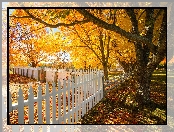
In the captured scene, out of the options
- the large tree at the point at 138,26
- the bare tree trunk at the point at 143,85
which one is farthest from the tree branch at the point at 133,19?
the bare tree trunk at the point at 143,85

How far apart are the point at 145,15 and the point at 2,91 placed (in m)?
2.87

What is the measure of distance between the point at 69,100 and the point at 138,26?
6.32ft

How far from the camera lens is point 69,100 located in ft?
12.4

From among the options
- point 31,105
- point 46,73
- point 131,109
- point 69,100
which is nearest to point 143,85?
point 131,109

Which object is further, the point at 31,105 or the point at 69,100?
the point at 69,100

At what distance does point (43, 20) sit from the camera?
159 inches

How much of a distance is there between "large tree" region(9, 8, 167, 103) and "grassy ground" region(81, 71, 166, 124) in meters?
0.16

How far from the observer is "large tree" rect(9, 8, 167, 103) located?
13.2ft

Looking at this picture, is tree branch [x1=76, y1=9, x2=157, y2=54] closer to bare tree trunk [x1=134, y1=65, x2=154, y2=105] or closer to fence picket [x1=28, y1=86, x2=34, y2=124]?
bare tree trunk [x1=134, y1=65, x2=154, y2=105]

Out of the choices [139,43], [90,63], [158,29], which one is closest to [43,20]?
[90,63]

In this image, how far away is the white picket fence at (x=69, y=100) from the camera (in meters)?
3.02

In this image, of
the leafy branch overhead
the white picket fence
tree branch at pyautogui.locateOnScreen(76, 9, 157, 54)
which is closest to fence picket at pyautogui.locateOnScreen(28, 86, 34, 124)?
the white picket fence

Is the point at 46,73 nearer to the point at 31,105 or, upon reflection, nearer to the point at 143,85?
the point at 31,105

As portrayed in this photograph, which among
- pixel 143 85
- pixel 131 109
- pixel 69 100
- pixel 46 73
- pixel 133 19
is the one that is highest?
pixel 133 19
